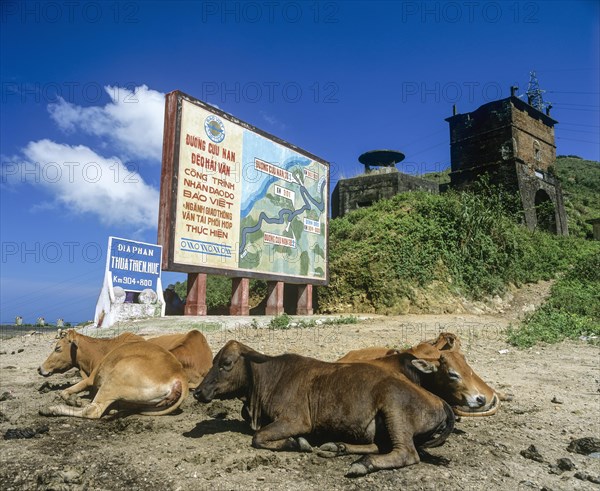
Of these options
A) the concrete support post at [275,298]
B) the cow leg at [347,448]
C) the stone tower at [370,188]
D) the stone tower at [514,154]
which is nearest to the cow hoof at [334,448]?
the cow leg at [347,448]

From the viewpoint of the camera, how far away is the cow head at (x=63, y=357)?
250 inches

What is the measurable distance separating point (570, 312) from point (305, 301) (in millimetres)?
8685

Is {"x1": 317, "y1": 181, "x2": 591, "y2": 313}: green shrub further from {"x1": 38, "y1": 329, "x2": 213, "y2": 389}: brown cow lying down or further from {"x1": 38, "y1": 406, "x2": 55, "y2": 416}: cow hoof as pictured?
{"x1": 38, "y1": 406, "x2": 55, "y2": 416}: cow hoof

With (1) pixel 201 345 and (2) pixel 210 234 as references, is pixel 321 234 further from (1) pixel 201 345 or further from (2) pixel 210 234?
(1) pixel 201 345

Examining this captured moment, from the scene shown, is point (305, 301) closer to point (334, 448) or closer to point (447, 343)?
point (447, 343)

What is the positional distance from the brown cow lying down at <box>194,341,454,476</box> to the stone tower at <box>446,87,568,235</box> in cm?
2616

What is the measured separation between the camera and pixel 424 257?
17125 mm

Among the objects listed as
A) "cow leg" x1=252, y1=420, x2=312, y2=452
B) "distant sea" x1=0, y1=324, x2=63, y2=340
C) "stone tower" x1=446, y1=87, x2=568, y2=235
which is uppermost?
"stone tower" x1=446, y1=87, x2=568, y2=235

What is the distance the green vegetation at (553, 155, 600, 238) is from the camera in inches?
1309

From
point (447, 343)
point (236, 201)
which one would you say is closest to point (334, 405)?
point (447, 343)

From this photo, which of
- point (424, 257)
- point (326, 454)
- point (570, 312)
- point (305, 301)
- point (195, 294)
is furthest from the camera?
point (305, 301)

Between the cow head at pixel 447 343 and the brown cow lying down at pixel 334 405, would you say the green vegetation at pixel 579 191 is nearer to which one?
the cow head at pixel 447 343

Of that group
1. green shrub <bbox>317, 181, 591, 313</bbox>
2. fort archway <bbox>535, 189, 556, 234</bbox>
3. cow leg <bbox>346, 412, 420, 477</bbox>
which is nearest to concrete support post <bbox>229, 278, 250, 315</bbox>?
green shrub <bbox>317, 181, 591, 313</bbox>

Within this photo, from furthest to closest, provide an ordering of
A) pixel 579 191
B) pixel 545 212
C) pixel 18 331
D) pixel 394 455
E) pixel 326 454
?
pixel 579 191, pixel 545 212, pixel 18 331, pixel 326 454, pixel 394 455
